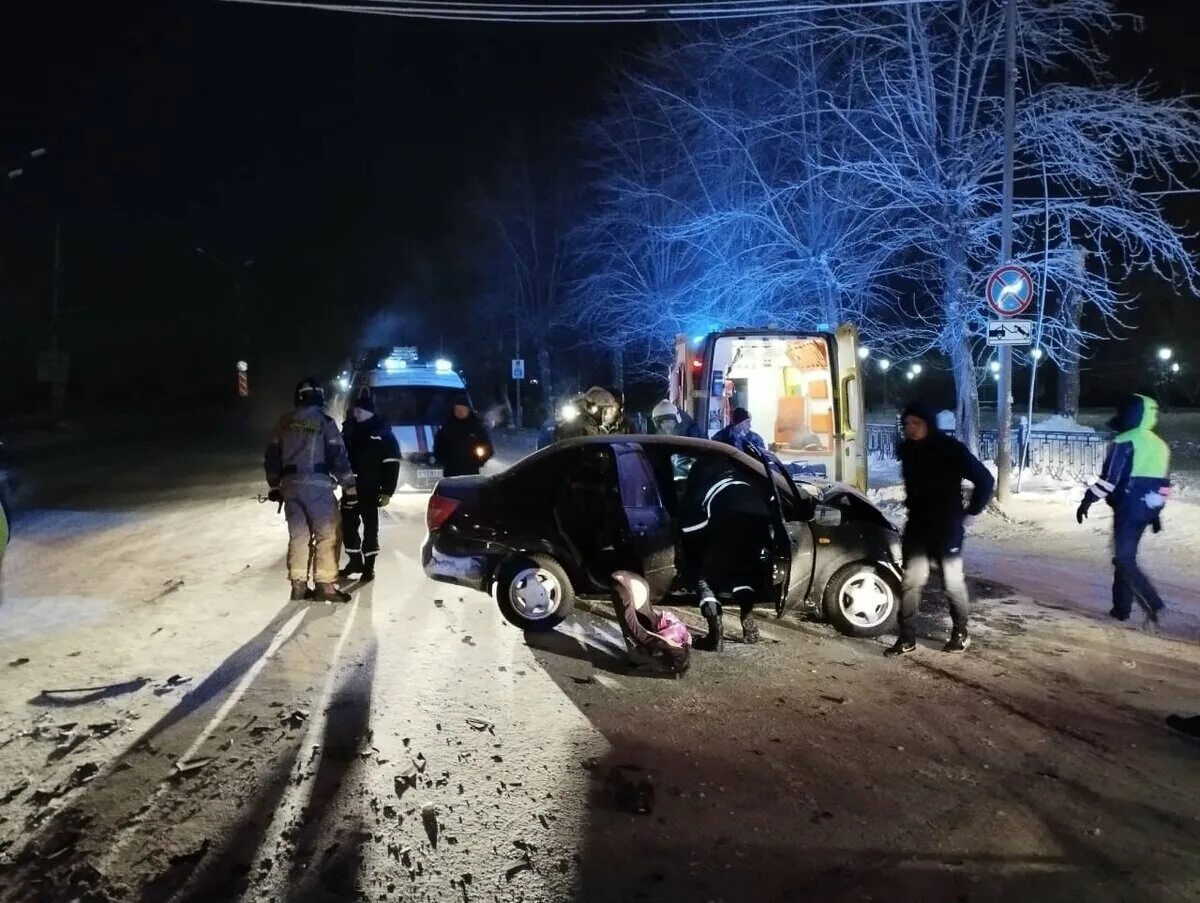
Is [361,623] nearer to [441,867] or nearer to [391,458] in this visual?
[391,458]

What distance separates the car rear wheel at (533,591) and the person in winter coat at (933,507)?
7.74 feet

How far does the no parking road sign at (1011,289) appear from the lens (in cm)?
1188

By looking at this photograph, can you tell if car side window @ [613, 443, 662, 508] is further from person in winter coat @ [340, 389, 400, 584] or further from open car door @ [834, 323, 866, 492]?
open car door @ [834, 323, 866, 492]

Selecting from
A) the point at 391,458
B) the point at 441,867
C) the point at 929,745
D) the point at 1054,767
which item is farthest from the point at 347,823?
the point at 391,458

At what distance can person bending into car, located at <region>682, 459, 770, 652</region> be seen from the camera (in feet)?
22.4

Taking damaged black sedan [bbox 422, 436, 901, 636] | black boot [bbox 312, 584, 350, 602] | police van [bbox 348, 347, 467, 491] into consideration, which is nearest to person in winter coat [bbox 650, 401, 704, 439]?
damaged black sedan [bbox 422, 436, 901, 636]

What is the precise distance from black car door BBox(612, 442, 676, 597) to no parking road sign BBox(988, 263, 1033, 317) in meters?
6.77

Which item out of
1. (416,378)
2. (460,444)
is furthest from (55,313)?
(460,444)

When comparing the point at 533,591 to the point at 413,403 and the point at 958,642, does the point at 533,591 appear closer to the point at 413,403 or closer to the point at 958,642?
the point at 958,642

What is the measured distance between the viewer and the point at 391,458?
879 cm

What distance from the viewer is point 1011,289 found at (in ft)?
39.1

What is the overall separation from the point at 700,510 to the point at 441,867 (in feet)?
11.5

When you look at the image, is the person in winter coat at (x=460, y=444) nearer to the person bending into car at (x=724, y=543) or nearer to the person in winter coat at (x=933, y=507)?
the person bending into car at (x=724, y=543)

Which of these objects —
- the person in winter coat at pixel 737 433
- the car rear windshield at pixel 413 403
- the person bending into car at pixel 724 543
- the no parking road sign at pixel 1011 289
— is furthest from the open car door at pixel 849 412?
the car rear windshield at pixel 413 403
